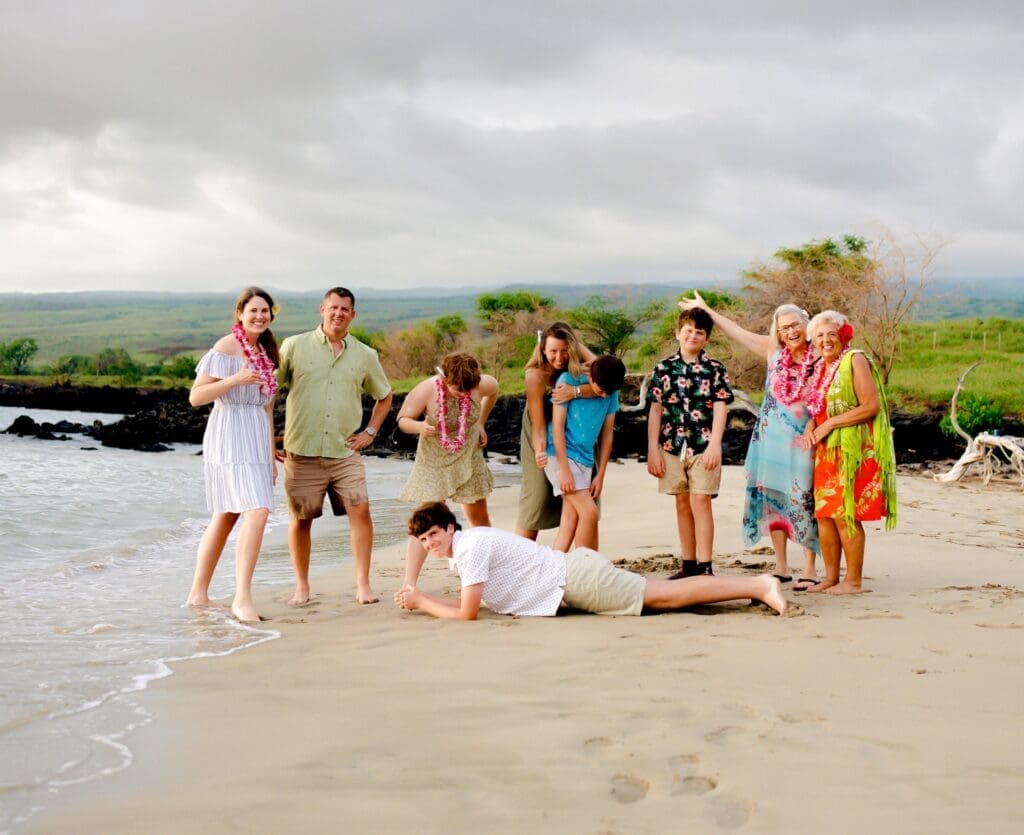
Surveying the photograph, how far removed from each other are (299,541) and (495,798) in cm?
399

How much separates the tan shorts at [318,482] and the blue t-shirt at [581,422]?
1.27 metres

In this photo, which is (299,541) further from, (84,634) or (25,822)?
(25,822)

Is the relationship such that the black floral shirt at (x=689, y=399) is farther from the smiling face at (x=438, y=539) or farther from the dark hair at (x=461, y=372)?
the smiling face at (x=438, y=539)

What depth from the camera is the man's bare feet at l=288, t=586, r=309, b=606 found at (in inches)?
280

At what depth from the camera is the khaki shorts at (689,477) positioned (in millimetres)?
7203

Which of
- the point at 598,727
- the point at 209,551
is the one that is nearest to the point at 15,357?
the point at 209,551

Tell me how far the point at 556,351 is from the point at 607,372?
351 millimetres

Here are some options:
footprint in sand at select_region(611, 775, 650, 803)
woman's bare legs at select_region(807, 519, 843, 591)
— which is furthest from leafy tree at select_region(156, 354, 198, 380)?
footprint in sand at select_region(611, 775, 650, 803)

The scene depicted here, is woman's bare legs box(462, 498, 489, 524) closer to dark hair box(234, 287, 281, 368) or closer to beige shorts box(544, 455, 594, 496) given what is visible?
beige shorts box(544, 455, 594, 496)

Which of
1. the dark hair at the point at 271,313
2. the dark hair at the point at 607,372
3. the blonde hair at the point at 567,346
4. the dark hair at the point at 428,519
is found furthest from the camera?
the blonde hair at the point at 567,346

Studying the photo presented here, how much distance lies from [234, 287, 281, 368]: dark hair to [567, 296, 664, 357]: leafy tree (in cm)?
3448

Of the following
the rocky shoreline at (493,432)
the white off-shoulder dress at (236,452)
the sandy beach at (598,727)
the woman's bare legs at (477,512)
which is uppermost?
the white off-shoulder dress at (236,452)

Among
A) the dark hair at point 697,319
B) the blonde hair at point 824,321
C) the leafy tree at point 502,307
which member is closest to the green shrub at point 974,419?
the blonde hair at point 824,321

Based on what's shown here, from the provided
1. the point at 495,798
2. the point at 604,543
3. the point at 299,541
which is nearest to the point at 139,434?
the point at 604,543
